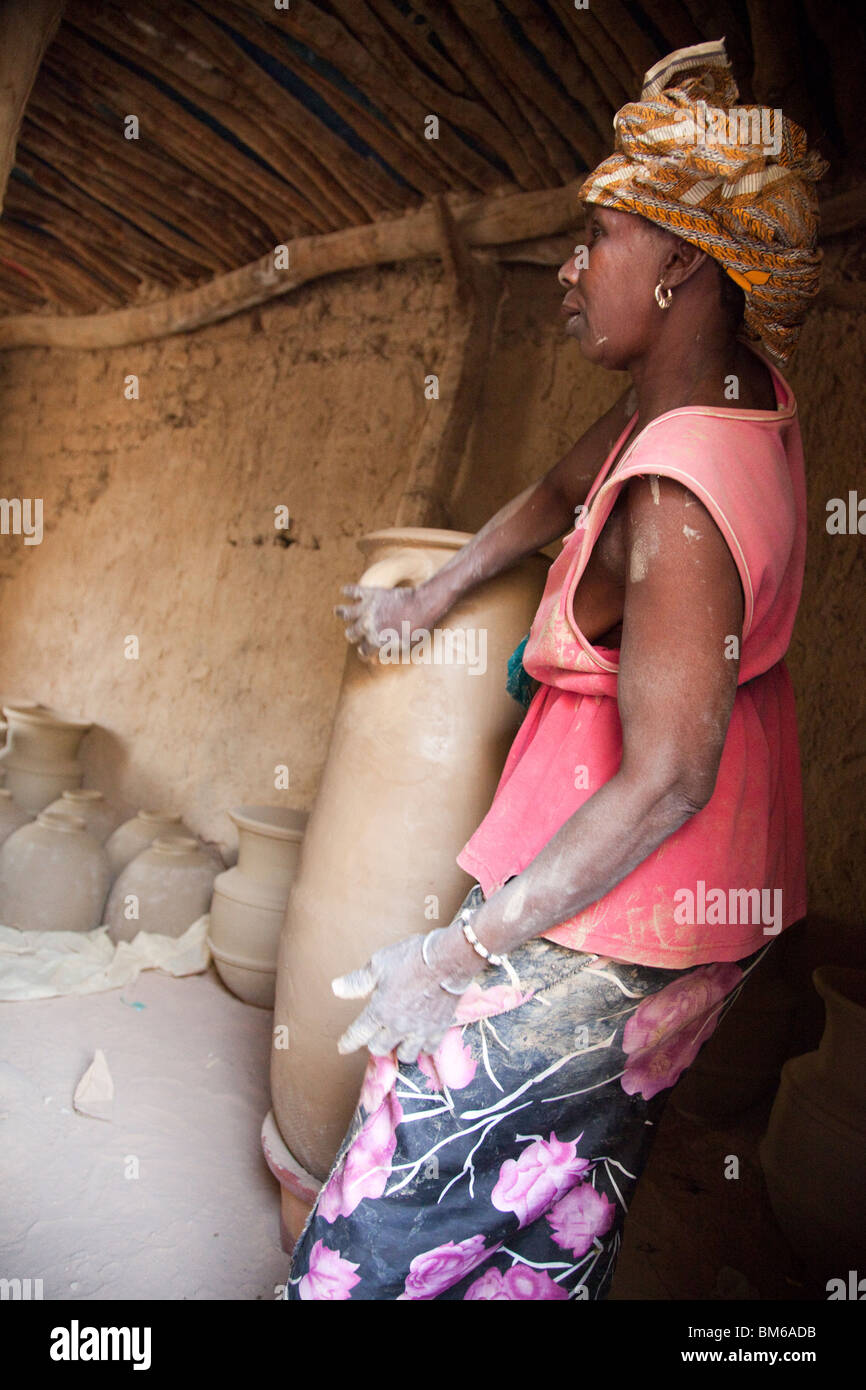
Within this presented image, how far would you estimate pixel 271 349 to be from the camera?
13.8 ft

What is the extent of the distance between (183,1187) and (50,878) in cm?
164

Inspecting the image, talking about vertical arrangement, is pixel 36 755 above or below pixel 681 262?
below

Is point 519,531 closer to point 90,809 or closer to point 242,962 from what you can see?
point 242,962

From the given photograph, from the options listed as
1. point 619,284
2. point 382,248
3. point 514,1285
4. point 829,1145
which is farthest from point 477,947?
point 382,248

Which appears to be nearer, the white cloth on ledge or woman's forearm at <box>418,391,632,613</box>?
woman's forearm at <box>418,391,632,613</box>

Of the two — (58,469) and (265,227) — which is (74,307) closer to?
(58,469)

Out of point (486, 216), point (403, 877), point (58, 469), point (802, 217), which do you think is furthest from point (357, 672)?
point (58, 469)

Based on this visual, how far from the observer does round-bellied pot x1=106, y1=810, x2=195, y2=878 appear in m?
3.84

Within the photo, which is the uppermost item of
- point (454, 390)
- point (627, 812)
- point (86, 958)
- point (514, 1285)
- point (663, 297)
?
point (454, 390)

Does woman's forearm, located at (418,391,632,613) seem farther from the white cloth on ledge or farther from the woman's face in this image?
the white cloth on ledge

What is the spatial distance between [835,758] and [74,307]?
474cm

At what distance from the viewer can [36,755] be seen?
174 inches

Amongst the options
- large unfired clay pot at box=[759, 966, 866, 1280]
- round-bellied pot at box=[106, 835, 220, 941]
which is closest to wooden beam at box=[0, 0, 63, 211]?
round-bellied pot at box=[106, 835, 220, 941]

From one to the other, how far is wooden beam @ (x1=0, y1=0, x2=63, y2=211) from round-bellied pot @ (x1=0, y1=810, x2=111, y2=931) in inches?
85.7
